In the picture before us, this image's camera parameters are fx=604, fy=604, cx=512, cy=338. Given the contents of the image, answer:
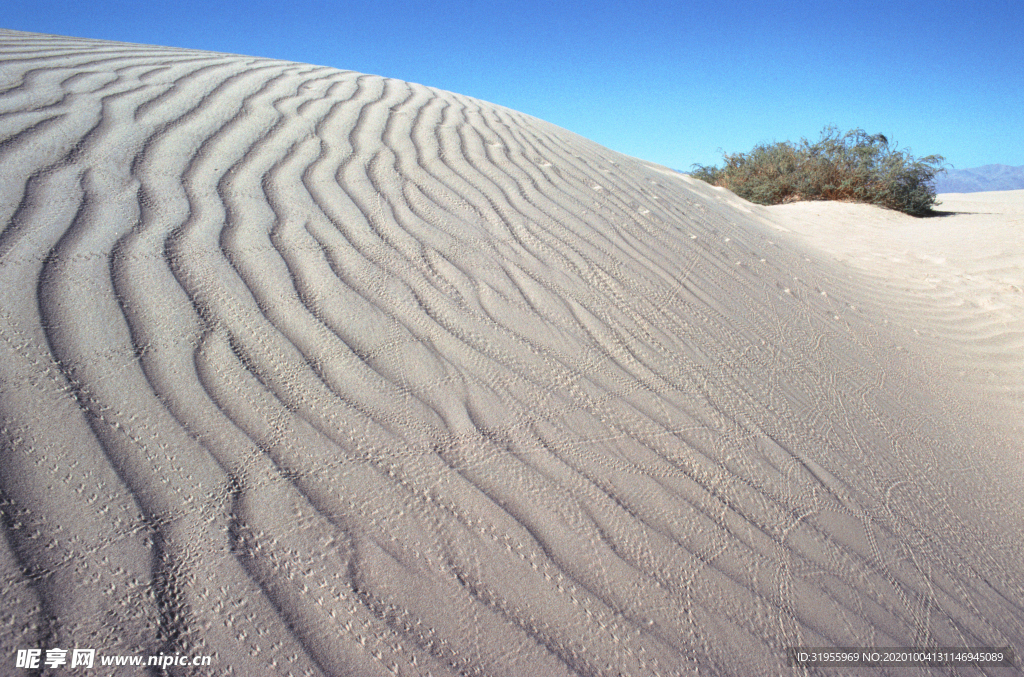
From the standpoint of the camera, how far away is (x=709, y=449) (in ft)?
6.40

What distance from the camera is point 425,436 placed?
1728mm

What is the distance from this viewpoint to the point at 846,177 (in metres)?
9.65

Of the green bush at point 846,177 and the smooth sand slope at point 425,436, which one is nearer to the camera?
the smooth sand slope at point 425,436

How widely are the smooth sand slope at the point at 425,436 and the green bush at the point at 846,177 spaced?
716 cm

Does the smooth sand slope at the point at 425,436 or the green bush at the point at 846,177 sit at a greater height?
the green bush at the point at 846,177

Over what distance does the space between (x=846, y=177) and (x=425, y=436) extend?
1011cm

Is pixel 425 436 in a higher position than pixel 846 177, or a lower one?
lower

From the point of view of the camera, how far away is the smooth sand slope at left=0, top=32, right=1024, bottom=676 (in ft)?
4.18

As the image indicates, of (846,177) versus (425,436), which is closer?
(425,436)

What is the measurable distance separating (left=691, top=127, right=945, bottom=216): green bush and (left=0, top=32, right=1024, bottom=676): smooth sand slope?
7.16m

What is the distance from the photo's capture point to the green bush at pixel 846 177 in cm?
945

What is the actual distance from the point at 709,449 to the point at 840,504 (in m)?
0.42

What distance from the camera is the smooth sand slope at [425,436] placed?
1.27 meters

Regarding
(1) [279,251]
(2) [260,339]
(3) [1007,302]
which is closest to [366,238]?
(1) [279,251]
